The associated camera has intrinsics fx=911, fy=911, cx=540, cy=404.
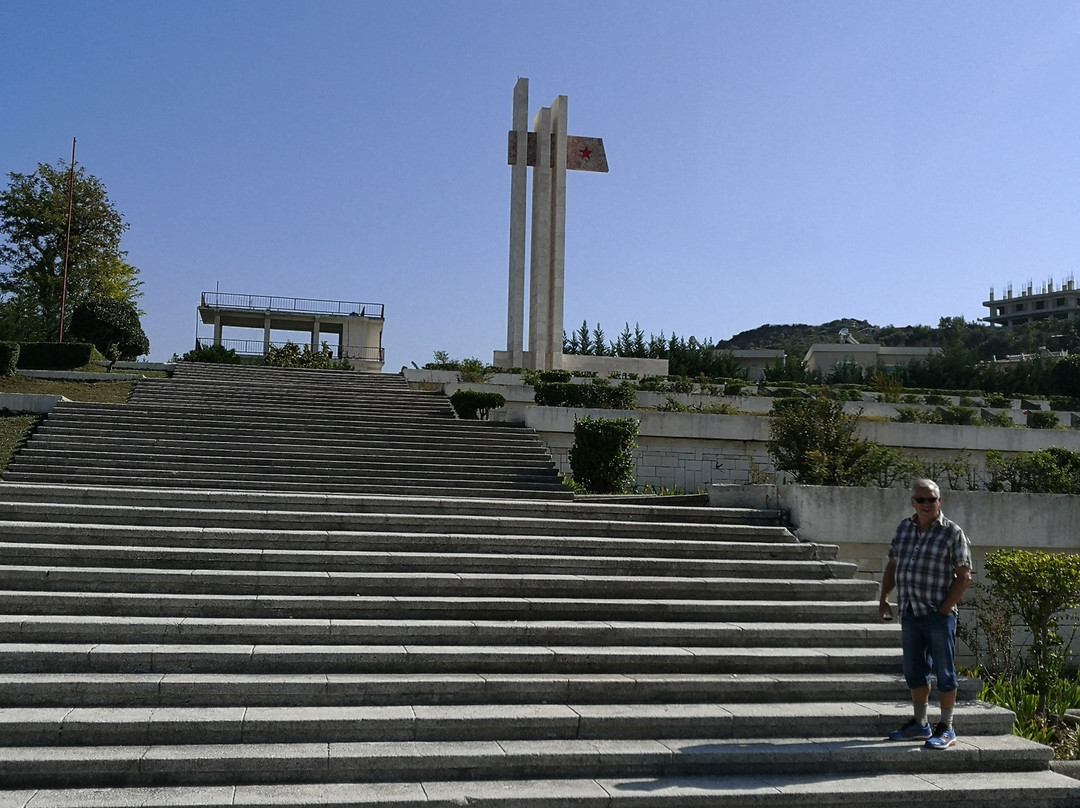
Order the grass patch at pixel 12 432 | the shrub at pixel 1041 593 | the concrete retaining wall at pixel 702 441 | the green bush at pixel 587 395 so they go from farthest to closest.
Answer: the green bush at pixel 587 395
the concrete retaining wall at pixel 702 441
the grass patch at pixel 12 432
the shrub at pixel 1041 593

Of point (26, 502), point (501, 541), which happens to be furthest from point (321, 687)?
point (26, 502)

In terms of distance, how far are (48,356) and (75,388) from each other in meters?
2.74

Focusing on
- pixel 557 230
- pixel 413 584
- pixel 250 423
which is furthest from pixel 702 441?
pixel 557 230

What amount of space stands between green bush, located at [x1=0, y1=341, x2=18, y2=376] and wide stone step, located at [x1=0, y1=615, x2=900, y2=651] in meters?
14.2

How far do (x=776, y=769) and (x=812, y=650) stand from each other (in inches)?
69.5

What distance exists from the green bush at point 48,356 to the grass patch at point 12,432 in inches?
259

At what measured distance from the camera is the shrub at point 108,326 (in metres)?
23.3

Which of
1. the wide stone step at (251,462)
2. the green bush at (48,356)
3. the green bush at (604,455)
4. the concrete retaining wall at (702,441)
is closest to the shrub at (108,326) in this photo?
the green bush at (48,356)

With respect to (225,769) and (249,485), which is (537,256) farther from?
(225,769)

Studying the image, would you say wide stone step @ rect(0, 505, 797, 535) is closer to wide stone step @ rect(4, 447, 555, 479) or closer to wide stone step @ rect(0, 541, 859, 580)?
wide stone step @ rect(0, 541, 859, 580)

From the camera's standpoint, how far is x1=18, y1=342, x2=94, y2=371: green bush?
793 inches

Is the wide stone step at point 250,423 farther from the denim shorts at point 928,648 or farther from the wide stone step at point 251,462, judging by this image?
the denim shorts at point 928,648

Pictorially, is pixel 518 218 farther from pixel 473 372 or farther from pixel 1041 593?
pixel 1041 593

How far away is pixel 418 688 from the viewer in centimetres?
575
